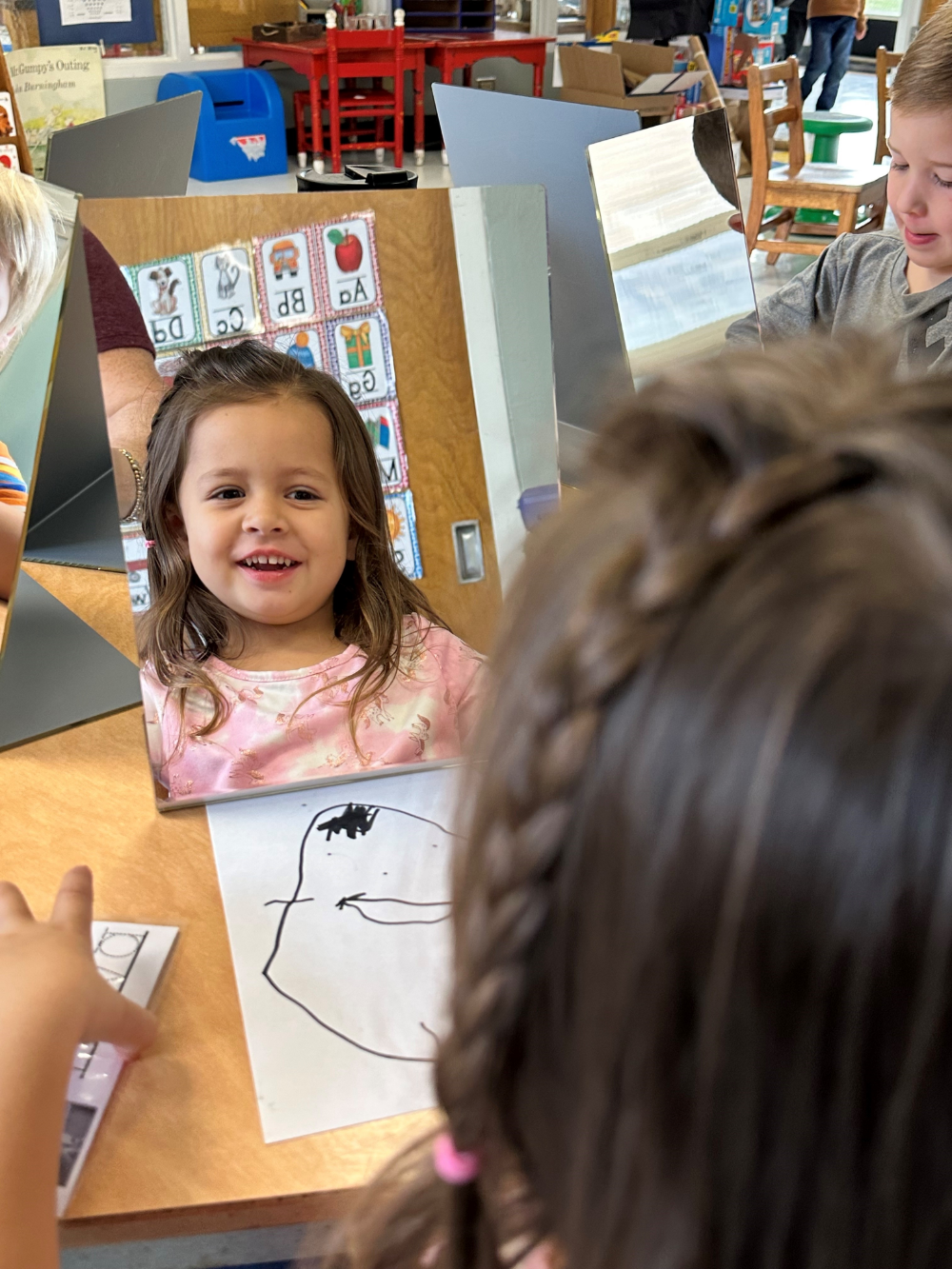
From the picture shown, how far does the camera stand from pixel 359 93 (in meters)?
5.14

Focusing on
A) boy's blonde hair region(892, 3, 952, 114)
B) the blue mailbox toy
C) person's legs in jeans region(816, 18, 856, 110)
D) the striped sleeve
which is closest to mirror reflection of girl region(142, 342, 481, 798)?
the striped sleeve

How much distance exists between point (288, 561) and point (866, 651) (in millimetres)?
566

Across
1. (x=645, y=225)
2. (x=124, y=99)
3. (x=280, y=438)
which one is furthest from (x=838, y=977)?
(x=124, y=99)

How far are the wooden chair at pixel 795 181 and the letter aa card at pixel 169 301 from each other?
9.38 ft

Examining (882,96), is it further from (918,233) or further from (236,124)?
(918,233)

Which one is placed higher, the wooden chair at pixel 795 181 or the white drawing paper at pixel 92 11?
the white drawing paper at pixel 92 11

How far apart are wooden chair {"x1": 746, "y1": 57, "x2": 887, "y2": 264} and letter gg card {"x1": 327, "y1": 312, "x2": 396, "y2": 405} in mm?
2775

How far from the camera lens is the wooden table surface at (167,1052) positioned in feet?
1.73

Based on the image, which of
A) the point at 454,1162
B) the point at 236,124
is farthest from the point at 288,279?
the point at 236,124

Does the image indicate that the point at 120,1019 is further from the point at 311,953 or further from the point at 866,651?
the point at 866,651

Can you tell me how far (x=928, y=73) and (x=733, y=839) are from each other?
3.59 feet

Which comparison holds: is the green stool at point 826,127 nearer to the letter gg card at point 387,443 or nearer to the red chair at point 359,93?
the red chair at point 359,93

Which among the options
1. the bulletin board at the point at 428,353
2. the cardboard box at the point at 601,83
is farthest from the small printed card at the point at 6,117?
the bulletin board at the point at 428,353

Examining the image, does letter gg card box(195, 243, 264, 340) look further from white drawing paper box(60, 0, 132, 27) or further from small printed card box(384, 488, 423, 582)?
white drawing paper box(60, 0, 132, 27)
